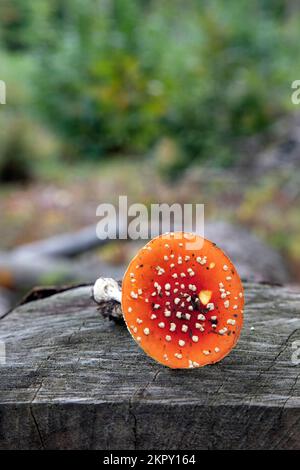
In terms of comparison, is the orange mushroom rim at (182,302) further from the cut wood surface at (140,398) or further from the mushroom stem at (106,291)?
the mushroom stem at (106,291)

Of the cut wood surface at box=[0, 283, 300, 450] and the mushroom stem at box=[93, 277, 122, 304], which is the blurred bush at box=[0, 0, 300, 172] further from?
the cut wood surface at box=[0, 283, 300, 450]

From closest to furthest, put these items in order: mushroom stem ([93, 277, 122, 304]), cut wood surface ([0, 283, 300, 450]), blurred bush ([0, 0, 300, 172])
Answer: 1. cut wood surface ([0, 283, 300, 450])
2. mushroom stem ([93, 277, 122, 304])
3. blurred bush ([0, 0, 300, 172])

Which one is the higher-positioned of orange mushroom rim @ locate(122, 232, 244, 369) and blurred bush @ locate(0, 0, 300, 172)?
blurred bush @ locate(0, 0, 300, 172)

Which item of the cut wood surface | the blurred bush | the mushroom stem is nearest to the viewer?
the cut wood surface

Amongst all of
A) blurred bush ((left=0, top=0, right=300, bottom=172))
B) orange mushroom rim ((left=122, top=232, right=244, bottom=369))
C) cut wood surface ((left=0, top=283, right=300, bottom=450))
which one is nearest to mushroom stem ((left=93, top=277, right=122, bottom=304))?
cut wood surface ((left=0, top=283, right=300, bottom=450))

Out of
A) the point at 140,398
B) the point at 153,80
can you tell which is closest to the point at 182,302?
the point at 140,398

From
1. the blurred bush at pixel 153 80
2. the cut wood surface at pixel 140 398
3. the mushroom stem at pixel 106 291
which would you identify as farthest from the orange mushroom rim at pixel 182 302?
the blurred bush at pixel 153 80
